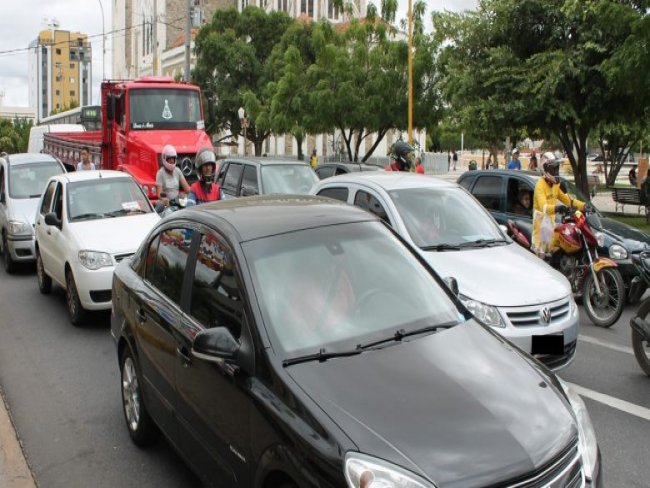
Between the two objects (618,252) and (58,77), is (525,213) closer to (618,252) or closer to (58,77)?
(618,252)

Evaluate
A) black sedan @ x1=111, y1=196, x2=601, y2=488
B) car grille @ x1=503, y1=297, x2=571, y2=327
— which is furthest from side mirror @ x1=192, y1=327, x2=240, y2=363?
car grille @ x1=503, y1=297, x2=571, y2=327

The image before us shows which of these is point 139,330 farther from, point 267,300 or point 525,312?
point 525,312

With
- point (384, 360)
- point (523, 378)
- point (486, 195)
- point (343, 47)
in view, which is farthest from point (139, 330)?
point (343, 47)

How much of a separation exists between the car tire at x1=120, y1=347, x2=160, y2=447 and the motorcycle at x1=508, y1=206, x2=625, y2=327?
5.47 metres

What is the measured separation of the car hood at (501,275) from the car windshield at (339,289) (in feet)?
5.84

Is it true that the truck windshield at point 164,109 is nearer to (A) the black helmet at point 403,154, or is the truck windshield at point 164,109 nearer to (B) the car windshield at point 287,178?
(B) the car windshield at point 287,178

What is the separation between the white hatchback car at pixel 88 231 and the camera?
8.07 meters

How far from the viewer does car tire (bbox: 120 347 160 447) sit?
486 centimetres

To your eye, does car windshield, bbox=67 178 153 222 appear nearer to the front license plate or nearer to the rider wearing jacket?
the rider wearing jacket

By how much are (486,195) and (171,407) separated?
7759 mm

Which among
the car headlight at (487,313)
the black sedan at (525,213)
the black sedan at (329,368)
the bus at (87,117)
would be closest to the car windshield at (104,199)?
the black sedan at (329,368)

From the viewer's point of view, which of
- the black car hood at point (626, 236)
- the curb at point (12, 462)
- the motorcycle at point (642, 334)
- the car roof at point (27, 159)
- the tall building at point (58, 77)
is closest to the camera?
the curb at point (12, 462)

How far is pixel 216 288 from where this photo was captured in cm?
375

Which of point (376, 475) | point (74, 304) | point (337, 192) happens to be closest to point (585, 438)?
point (376, 475)
